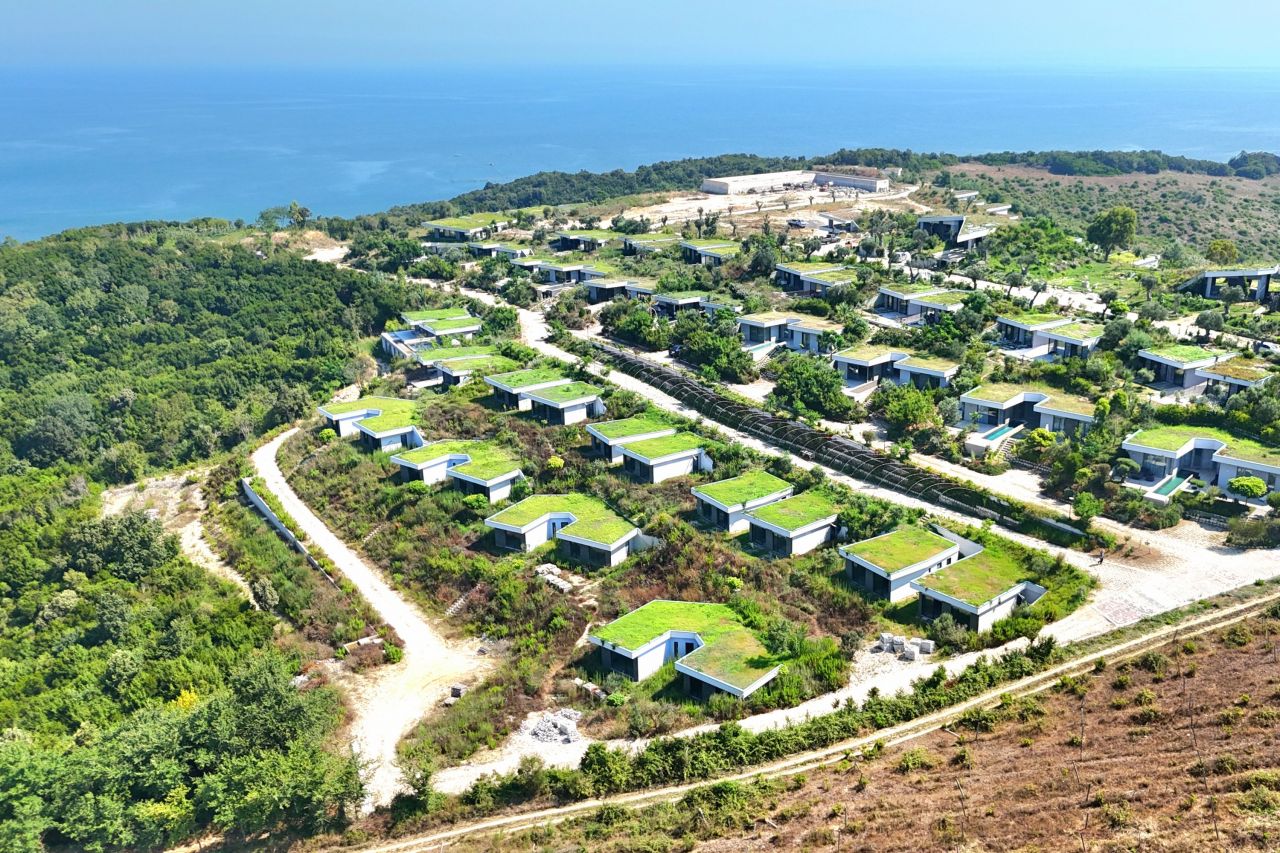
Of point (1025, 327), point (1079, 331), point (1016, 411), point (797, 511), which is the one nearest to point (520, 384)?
point (797, 511)

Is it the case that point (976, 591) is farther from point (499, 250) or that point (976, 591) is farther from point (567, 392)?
point (499, 250)

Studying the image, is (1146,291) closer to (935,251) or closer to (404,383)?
(935,251)

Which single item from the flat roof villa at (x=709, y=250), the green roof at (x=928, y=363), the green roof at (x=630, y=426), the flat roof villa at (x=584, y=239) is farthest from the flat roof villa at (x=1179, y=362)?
the flat roof villa at (x=584, y=239)

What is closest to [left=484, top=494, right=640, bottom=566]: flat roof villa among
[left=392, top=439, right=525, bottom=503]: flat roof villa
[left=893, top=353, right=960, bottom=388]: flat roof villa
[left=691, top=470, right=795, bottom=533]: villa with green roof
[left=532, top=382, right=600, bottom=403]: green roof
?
[left=392, top=439, right=525, bottom=503]: flat roof villa

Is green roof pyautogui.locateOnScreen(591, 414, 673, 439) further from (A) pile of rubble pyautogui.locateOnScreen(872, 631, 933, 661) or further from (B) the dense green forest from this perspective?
(A) pile of rubble pyautogui.locateOnScreen(872, 631, 933, 661)

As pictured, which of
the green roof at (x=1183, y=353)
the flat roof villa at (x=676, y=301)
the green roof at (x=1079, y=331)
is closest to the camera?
the green roof at (x=1183, y=353)

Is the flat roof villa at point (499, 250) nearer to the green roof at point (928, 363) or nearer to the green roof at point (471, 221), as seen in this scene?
the green roof at point (471, 221)

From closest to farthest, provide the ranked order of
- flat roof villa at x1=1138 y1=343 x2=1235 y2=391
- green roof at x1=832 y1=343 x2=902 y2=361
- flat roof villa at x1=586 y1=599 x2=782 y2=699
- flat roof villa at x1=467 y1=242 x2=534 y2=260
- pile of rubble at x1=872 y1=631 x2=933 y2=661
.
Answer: flat roof villa at x1=586 y1=599 x2=782 y2=699 < pile of rubble at x1=872 y1=631 x2=933 y2=661 < flat roof villa at x1=1138 y1=343 x2=1235 y2=391 < green roof at x1=832 y1=343 x2=902 y2=361 < flat roof villa at x1=467 y1=242 x2=534 y2=260
